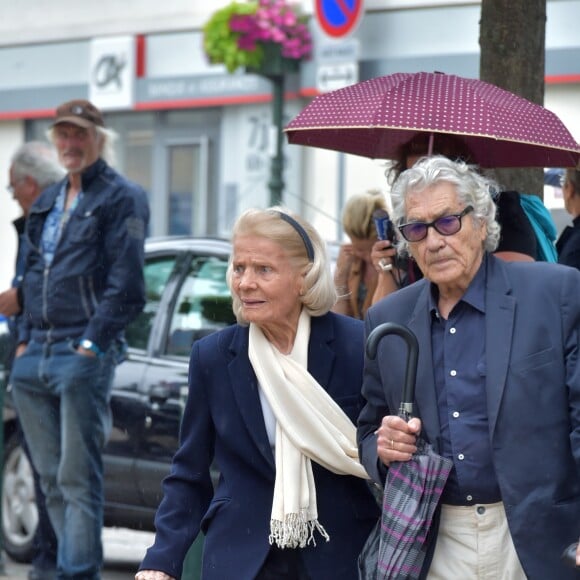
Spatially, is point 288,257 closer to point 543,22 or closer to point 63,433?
point 543,22

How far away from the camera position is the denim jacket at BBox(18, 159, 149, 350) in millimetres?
7109

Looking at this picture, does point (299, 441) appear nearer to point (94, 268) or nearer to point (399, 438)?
point (399, 438)

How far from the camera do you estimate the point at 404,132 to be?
17.8 feet

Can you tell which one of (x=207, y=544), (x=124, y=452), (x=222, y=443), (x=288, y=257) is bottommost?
(x=124, y=452)

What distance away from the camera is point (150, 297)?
8.30 meters

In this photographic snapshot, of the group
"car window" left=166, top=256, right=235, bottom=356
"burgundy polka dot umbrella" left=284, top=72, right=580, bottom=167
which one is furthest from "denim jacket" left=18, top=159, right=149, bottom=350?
"burgundy polka dot umbrella" left=284, top=72, right=580, bottom=167

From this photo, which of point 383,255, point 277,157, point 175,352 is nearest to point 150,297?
point 175,352

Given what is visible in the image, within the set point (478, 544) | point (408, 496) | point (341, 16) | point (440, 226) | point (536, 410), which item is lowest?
point (478, 544)

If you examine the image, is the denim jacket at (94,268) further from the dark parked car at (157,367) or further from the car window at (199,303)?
the car window at (199,303)

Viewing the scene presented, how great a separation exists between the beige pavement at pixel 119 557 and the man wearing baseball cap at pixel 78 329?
1077 millimetres

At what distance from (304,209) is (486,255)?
53.3 feet

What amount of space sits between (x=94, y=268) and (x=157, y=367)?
95 centimetres

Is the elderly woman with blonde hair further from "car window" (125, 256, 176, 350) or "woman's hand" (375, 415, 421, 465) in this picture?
"car window" (125, 256, 176, 350)

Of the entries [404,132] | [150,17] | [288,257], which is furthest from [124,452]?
[150,17]
